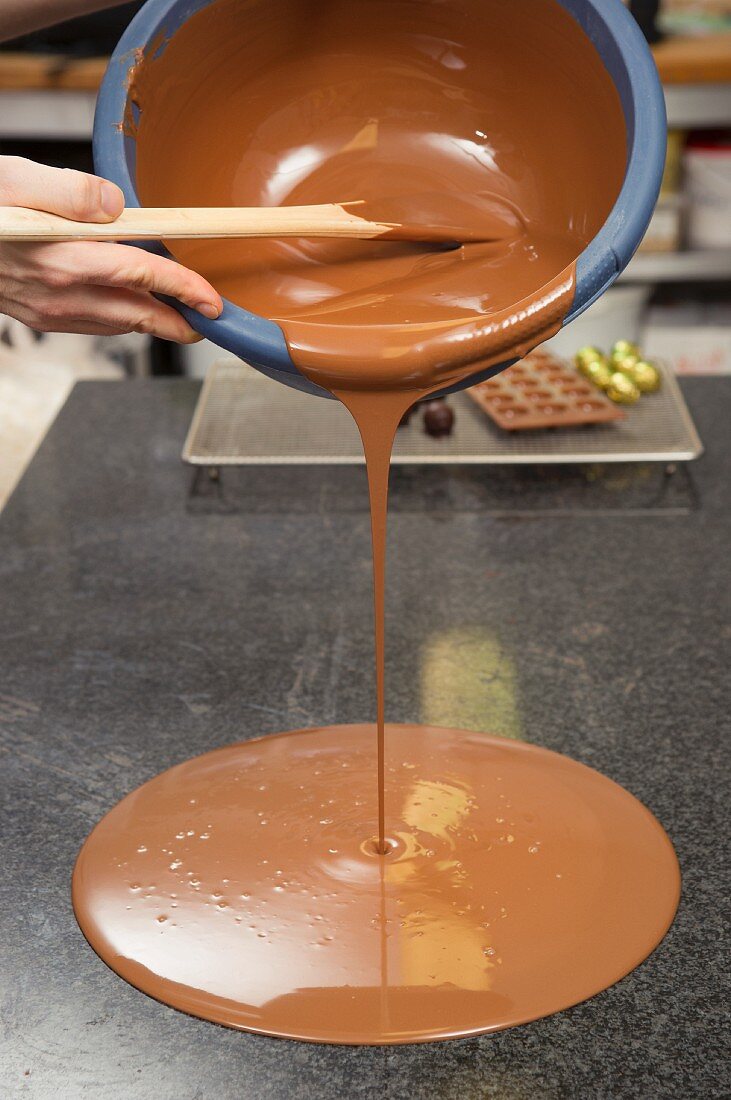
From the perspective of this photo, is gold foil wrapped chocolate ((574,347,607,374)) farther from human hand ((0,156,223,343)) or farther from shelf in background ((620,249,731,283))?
shelf in background ((620,249,731,283))

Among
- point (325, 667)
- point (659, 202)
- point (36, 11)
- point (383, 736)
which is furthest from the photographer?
point (659, 202)

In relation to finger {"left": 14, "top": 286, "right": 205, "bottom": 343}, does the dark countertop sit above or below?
below

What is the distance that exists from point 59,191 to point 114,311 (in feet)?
0.35

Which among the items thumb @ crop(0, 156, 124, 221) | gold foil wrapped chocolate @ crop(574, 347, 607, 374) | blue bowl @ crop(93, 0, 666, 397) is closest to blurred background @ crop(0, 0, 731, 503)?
gold foil wrapped chocolate @ crop(574, 347, 607, 374)

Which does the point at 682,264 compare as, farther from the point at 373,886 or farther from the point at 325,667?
the point at 373,886

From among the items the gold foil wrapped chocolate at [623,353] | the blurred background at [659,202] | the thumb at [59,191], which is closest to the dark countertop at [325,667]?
the gold foil wrapped chocolate at [623,353]

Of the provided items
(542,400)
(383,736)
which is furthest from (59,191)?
(542,400)

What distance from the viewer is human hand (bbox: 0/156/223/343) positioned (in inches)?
37.2

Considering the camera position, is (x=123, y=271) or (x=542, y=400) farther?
(x=542, y=400)

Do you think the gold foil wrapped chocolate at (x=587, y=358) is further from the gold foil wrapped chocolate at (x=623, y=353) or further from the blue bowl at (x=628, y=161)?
the blue bowl at (x=628, y=161)

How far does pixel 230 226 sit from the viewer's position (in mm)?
960

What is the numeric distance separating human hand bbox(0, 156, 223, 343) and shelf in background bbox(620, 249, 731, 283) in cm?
205

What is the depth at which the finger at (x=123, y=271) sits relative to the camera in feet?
3.08

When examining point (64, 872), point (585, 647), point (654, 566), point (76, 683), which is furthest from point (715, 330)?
point (64, 872)
